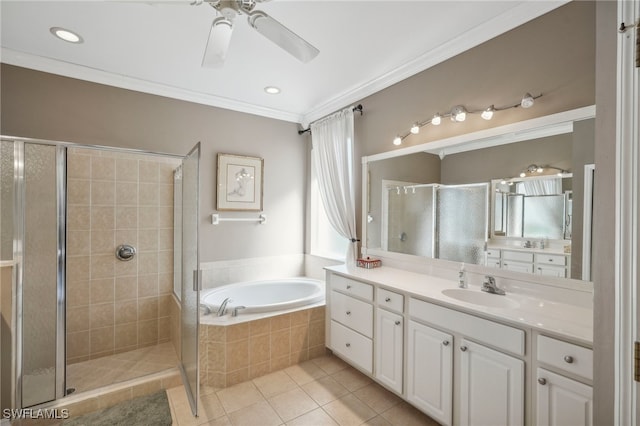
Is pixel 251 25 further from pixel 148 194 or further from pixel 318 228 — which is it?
pixel 318 228

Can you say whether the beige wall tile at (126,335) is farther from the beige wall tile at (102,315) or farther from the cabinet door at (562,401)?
the cabinet door at (562,401)

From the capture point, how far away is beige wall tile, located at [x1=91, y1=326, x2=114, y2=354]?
2.57 meters

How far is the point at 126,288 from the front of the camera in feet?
8.89

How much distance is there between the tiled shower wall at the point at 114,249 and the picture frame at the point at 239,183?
1.61ft

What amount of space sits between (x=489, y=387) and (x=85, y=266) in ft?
10.4

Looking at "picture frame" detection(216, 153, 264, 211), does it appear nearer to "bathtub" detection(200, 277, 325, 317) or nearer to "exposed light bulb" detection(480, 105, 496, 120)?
"bathtub" detection(200, 277, 325, 317)

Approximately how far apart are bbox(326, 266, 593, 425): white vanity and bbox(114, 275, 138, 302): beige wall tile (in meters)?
2.02

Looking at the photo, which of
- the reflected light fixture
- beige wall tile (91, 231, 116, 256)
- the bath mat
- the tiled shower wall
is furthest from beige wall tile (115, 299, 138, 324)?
the reflected light fixture

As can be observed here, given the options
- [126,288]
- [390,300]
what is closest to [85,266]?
[126,288]

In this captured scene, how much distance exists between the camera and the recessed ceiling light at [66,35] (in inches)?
77.9

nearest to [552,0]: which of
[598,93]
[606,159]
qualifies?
[598,93]

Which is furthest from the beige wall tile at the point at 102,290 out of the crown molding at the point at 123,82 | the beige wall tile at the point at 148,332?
the crown molding at the point at 123,82

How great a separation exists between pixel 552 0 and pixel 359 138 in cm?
168

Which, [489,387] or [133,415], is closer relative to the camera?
[489,387]
